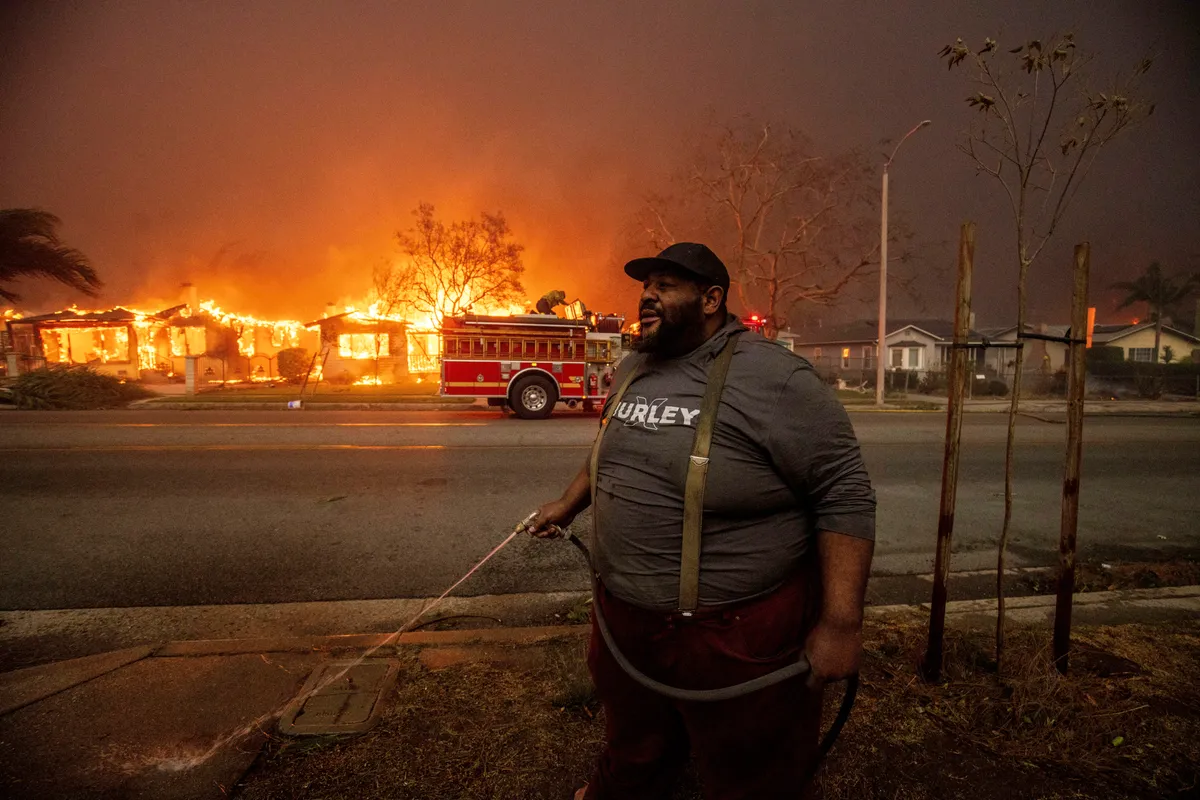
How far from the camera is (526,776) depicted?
2.47 metres

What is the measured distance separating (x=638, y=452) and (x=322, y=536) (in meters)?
4.56

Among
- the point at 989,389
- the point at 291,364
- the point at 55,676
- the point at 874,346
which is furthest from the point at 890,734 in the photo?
the point at 874,346

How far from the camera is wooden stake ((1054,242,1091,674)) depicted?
9.91ft

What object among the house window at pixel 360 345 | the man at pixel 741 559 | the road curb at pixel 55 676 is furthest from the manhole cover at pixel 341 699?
the house window at pixel 360 345

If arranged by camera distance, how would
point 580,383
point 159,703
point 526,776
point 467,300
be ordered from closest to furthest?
point 526,776, point 159,703, point 580,383, point 467,300

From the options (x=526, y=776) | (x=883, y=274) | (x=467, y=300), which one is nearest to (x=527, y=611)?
(x=526, y=776)

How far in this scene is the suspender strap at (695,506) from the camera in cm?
180

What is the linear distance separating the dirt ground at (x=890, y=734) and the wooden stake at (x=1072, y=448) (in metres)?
0.24

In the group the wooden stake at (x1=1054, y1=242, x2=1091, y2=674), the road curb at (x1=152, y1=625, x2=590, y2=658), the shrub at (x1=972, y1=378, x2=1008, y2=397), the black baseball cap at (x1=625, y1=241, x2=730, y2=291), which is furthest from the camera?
the shrub at (x1=972, y1=378, x2=1008, y2=397)

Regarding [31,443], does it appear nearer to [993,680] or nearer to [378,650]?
[378,650]

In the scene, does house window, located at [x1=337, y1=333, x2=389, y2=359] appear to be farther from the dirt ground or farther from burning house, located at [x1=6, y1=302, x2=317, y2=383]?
the dirt ground

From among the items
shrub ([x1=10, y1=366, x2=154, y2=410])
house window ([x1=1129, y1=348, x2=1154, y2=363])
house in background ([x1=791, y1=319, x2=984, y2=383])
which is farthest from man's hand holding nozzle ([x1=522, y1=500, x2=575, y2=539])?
house window ([x1=1129, y1=348, x2=1154, y2=363])

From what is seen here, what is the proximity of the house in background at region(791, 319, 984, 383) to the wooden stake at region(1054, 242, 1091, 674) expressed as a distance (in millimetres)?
38869

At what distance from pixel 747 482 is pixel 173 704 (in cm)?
279
